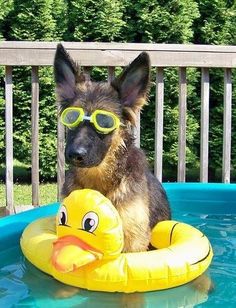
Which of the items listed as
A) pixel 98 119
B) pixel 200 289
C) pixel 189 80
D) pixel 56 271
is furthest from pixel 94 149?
pixel 189 80

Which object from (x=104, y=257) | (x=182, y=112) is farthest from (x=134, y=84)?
(x=182, y=112)

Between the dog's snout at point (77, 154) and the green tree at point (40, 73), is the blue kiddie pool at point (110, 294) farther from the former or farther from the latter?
the green tree at point (40, 73)

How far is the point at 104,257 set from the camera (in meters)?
3.77

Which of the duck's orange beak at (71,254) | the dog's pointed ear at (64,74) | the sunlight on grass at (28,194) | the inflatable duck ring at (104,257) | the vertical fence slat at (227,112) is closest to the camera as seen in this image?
Answer: the duck's orange beak at (71,254)

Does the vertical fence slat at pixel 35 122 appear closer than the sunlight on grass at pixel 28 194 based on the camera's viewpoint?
Yes

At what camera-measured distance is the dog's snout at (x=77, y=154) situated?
147 inches

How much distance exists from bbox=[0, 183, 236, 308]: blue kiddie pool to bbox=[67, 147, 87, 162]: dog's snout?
0.83 meters

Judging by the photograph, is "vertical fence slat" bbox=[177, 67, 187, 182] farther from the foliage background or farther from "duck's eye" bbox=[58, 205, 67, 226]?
"duck's eye" bbox=[58, 205, 67, 226]

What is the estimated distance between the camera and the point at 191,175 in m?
10.4

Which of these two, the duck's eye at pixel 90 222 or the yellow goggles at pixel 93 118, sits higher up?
the yellow goggles at pixel 93 118

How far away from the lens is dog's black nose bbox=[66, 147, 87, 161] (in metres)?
3.74

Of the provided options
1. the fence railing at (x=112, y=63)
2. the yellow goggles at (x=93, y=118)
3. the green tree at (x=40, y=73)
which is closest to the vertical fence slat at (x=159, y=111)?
the fence railing at (x=112, y=63)

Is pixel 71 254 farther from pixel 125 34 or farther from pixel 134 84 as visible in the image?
pixel 125 34

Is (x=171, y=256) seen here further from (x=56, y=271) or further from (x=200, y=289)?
(x=56, y=271)
